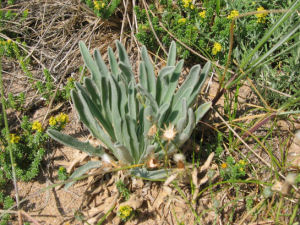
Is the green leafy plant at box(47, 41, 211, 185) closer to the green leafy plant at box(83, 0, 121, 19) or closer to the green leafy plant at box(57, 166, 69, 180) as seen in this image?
the green leafy plant at box(57, 166, 69, 180)

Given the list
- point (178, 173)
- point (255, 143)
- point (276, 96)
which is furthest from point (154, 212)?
point (276, 96)

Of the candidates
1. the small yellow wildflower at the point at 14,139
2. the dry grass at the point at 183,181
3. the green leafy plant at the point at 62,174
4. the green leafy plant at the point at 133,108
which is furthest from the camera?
the small yellow wildflower at the point at 14,139

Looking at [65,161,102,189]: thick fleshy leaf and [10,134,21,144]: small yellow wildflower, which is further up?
[10,134,21,144]: small yellow wildflower

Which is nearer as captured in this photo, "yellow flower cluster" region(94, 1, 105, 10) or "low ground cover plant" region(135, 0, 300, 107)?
"low ground cover plant" region(135, 0, 300, 107)

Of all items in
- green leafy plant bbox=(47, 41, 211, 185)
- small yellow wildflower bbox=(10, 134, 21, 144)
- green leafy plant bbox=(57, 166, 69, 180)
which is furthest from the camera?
small yellow wildflower bbox=(10, 134, 21, 144)

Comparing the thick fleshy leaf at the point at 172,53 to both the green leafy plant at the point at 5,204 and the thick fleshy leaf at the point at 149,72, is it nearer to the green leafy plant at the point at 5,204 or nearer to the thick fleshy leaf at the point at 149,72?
the thick fleshy leaf at the point at 149,72

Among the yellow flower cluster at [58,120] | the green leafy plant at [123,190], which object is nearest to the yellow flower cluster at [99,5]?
the yellow flower cluster at [58,120]

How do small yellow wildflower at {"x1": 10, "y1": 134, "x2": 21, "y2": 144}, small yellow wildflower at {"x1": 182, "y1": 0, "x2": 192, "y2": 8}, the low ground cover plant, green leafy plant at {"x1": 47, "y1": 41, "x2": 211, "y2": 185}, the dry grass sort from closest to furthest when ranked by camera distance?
green leafy plant at {"x1": 47, "y1": 41, "x2": 211, "y2": 185}, the dry grass, small yellow wildflower at {"x1": 10, "y1": 134, "x2": 21, "y2": 144}, the low ground cover plant, small yellow wildflower at {"x1": 182, "y1": 0, "x2": 192, "y2": 8}

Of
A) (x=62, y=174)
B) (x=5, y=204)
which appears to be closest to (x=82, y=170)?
(x=62, y=174)

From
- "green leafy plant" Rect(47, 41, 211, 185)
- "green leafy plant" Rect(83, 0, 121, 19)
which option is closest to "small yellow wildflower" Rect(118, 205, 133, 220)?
"green leafy plant" Rect(47, 41, 211, 185)
